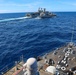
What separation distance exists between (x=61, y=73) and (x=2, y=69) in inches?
1019

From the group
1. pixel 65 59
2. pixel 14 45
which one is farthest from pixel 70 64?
pixel 14 45

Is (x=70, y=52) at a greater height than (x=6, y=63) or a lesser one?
greater

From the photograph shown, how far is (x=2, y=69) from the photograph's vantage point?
62250mm

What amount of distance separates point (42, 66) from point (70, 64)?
10618 mm

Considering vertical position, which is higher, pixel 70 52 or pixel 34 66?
pixel 34 66

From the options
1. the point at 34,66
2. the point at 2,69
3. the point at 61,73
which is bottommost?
the point at 2,69

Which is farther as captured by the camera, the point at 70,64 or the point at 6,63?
the point at 6,63

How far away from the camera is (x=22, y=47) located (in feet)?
301

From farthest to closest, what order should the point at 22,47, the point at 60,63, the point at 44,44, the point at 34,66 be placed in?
the point at 44,44 < the point at 22,47 < the point at 60,63 < the point at 34,66

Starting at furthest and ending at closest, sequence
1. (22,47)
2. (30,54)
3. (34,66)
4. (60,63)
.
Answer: (22,47) < (30,54) < (60,63) < (34,66)

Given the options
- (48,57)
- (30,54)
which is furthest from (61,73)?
(30,54)

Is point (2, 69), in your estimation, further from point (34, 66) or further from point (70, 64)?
point (34, 66)

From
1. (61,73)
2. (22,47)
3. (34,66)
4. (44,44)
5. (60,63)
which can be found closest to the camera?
(34,66)

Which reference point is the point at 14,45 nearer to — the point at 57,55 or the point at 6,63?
the point at 6,63
